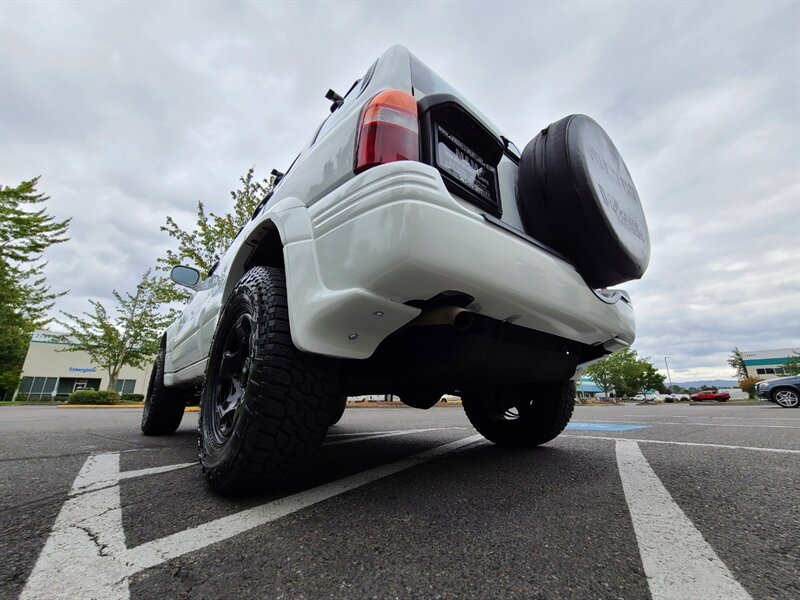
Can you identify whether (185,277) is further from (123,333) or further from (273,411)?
(123,333)

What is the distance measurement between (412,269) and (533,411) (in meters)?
1.89

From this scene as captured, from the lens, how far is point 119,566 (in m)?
0.91

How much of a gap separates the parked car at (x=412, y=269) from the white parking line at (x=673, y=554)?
64 cm

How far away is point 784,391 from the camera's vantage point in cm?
1163

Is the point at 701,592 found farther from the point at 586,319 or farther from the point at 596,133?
the point at 596,133

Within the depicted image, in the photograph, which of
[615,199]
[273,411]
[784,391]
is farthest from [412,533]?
[784,391]

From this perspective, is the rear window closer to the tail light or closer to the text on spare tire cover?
the tail light

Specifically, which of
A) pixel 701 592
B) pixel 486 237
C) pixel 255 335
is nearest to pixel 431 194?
pixel 486 237

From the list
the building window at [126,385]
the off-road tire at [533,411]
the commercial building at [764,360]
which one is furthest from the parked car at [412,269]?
the commercial building at [764,360]

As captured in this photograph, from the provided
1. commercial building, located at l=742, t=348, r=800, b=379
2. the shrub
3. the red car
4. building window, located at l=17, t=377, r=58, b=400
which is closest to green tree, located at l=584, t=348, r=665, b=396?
the red car

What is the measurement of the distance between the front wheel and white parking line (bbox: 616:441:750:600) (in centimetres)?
1481

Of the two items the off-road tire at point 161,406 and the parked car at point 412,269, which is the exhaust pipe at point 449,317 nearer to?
the parked car at point 412,269

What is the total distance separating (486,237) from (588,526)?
985mm

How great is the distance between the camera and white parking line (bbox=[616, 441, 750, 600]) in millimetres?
815
